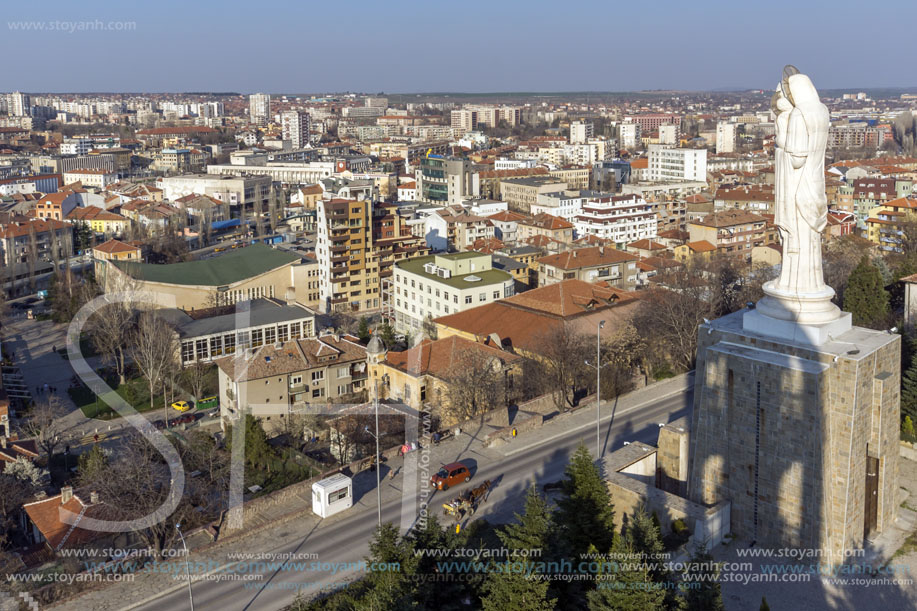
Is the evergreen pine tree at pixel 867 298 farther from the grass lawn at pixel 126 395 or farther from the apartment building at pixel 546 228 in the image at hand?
the apartment building at pixel 546 228

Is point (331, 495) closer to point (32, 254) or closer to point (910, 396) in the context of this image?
point (910, 396)

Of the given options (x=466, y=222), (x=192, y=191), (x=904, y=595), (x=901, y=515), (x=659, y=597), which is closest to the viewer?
(x=659, y=597)

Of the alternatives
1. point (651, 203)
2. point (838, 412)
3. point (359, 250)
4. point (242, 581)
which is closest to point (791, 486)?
point (838, 412)

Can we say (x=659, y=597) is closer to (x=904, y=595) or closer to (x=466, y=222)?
(x=904, y=595)

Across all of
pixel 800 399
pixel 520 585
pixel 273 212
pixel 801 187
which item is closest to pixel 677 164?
pixel 273 212

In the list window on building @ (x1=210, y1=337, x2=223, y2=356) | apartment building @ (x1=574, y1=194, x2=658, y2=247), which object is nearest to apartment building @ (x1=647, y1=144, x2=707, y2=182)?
apartment building @ (x1=574, y1=194, x2=658, y2=247)

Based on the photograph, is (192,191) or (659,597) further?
(192,191)
